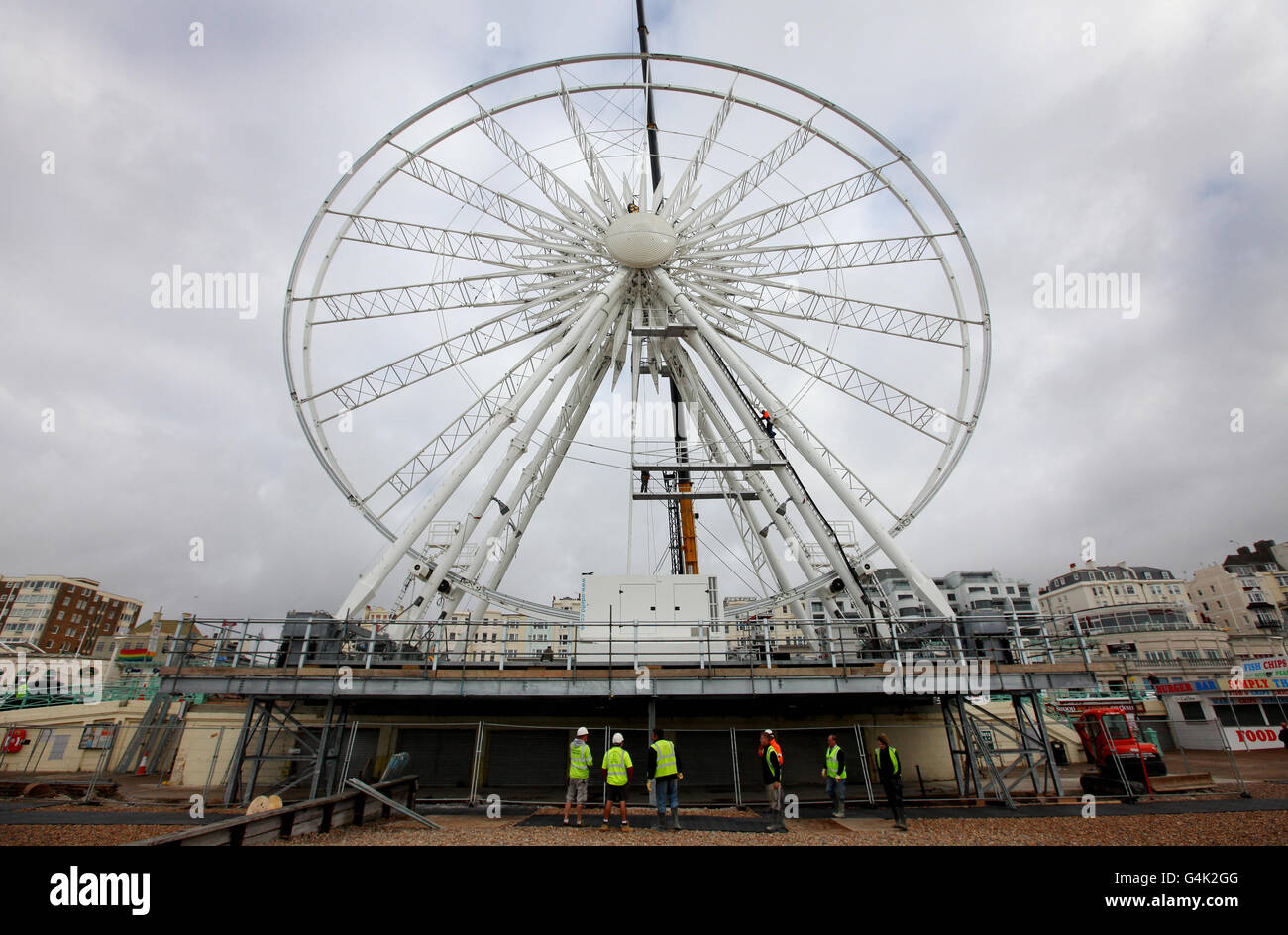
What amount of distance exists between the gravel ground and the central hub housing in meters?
17.0

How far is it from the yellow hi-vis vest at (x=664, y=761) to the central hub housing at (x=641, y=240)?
52.8ft

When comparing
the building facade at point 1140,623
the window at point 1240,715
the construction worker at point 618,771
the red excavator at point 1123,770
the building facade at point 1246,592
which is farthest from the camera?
the building facade at point 1246,592

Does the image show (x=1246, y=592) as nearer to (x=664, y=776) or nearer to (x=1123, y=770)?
(x=1123, y=770)

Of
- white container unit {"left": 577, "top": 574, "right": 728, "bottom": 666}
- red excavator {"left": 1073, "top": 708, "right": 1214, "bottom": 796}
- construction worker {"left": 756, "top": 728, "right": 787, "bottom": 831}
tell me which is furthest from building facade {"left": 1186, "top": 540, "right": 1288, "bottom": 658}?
construction worker {"left": 756, "top": 728, "right": 787, "bottom": 831}

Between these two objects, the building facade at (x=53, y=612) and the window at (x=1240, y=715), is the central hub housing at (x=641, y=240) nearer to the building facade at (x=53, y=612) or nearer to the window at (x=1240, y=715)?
the window at (x=1240, y=715)

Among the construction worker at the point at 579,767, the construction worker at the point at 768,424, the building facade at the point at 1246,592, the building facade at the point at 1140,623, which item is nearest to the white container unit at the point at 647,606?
the construction worker at the point at 768,424

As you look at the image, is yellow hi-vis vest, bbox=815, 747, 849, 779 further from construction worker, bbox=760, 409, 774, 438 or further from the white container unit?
construction worker, bbox=760, 409, 774, 438

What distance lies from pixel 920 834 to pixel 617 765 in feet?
16.8

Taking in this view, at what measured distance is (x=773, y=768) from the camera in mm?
10961

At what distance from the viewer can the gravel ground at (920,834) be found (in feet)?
30.1

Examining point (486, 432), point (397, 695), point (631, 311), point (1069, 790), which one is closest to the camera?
point (397, 695)
